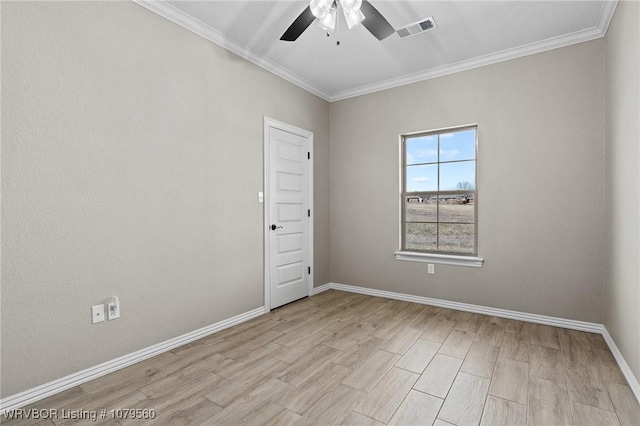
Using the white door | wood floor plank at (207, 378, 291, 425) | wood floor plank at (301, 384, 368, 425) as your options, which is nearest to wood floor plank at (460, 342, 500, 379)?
wood floor plank at (301, 384, 368, 425)

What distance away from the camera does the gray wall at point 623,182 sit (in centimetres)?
208

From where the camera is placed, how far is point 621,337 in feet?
7.92

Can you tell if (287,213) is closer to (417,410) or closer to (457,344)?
(457,344)

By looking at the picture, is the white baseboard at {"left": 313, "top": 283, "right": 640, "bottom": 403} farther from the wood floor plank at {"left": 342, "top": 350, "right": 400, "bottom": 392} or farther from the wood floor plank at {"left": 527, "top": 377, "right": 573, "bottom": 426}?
the wood floor plank at {"left": 342, "top": 350, "right": 400, "bottom": 392}

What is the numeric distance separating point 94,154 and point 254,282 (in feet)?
6.30

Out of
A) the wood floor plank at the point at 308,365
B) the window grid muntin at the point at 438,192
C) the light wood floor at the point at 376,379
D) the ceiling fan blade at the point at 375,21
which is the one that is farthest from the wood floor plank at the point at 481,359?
the ceiling fan blade at the point at 375,21

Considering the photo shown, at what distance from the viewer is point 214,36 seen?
304cm

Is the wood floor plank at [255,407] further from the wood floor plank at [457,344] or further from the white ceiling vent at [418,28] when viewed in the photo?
the white ceiling vent at [418,28]

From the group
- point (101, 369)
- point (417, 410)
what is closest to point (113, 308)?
point (101, 369)

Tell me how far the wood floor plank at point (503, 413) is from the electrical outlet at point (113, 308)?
2.49 meters

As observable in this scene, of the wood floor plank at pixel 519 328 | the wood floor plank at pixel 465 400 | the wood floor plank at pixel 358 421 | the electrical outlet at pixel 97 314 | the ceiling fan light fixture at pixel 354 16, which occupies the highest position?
the ceiling fan light fixture at pixel 354 16

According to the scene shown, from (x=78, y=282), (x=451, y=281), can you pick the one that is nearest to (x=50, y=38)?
(x=78, y=282)

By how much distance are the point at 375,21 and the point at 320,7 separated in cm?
41

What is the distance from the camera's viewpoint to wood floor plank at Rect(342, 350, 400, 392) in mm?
2166
